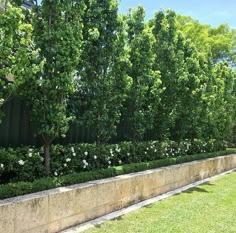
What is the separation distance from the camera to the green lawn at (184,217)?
6.87 metres

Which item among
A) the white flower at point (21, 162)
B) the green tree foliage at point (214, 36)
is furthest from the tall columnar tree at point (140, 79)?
the green tree foliage at point (214, 36)

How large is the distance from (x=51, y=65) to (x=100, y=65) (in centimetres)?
208

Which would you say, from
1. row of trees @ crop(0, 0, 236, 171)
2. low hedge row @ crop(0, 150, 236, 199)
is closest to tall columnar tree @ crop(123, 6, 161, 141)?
row of trees @ crop(0, 0, 236, 171)

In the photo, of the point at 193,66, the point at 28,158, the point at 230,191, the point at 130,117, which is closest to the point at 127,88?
the point at 130,117

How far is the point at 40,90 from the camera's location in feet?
22.6

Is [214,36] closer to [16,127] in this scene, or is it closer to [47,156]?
[16,127]

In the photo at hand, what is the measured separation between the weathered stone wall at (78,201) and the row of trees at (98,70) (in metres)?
1.02

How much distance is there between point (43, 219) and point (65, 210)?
0.56 meters

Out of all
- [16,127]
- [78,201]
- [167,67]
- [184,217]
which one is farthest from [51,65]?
[167,67]

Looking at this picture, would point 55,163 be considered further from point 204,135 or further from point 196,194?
point 204,135

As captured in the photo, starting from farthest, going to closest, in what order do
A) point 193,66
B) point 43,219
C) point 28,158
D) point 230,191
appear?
point 193,66 → point 230,191 → point 28,158 → point 43,219

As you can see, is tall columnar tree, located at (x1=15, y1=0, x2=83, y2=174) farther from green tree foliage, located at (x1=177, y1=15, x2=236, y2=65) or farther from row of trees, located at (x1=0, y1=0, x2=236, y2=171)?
green tree foliage, located at (x1=177, y1=15, x2=236, y2=65)

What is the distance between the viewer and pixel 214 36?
3225 centimetres

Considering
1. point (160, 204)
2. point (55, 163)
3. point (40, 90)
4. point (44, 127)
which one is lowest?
point (160, 204)
